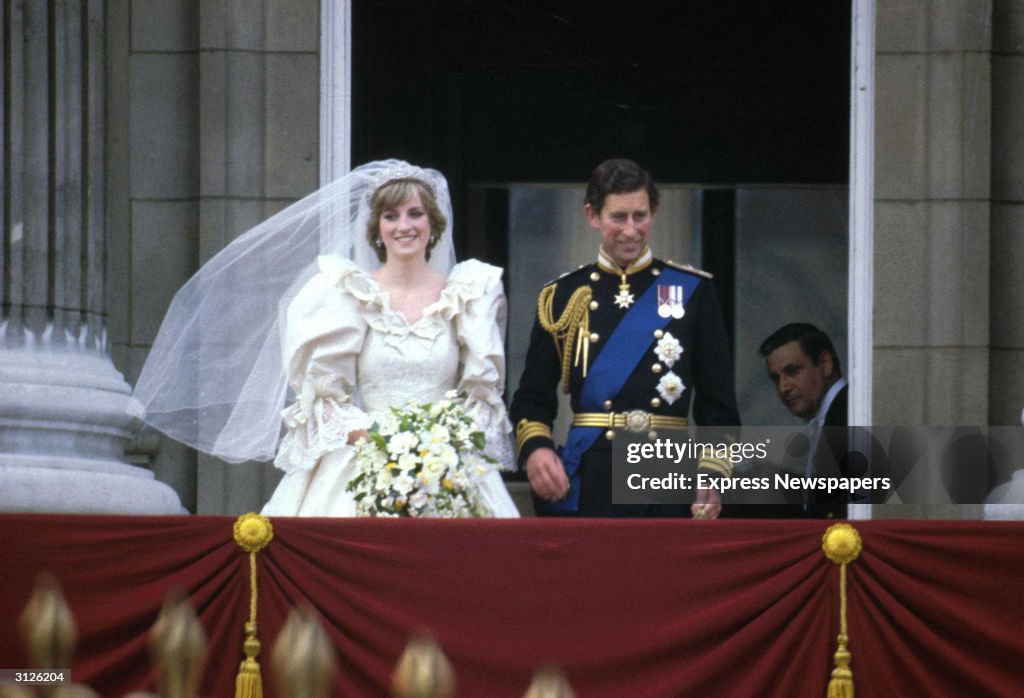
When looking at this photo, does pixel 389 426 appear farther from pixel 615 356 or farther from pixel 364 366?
pixel 615 356

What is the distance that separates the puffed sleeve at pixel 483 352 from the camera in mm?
6332

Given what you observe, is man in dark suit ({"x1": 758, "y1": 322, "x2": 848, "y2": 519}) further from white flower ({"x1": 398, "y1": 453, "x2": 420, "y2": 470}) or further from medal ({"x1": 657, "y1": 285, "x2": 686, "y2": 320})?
white flower ({"x1": 398, "y1": 453, "x2": 420, "y2": 470})

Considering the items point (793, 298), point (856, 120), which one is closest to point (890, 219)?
point (856, 120)

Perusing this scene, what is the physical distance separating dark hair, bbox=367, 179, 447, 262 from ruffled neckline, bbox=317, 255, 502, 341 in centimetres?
15

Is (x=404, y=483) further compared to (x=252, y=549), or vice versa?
(x=404, y=483)

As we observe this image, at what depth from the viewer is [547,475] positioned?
233 inches

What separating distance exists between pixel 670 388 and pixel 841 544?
1.35m

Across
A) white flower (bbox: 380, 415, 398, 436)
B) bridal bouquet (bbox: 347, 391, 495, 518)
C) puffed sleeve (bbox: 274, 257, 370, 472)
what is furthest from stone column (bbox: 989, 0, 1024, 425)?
white flower (bbox: 380, 415, 398, 436)

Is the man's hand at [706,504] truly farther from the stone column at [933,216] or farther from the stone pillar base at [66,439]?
the stone column at [933,216]

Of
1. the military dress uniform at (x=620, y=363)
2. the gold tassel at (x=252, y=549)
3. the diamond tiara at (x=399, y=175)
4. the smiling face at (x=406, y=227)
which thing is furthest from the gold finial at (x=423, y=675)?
the diamond tiara at (x=399, y=175)

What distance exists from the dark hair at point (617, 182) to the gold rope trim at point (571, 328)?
0.35 metres

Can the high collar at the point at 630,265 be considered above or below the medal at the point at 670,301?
above

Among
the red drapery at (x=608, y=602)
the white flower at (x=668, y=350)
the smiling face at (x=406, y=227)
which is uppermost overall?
the smiling face at (x=406, y=227)

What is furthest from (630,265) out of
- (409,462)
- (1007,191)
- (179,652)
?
(179,652)
